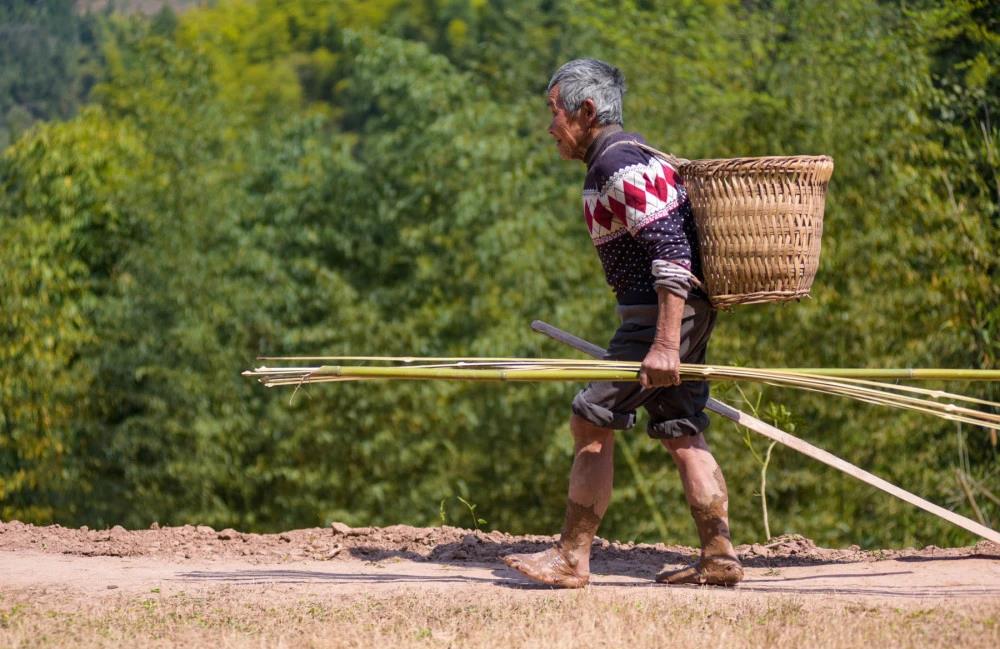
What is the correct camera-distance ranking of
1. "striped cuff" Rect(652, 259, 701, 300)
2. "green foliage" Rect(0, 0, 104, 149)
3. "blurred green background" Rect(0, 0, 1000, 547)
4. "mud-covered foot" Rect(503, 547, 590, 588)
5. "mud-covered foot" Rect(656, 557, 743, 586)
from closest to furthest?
→ "striped cuff" Rect(652, 259, 701, 300) → "mud-covered foot" Rect(503, 547, 590, 588) → "mud-covered foot" Rect(656, 557, 743, 586) → "blurred green background" Rect(0, 0, 1000, 547) → "green foliage" Rect(0, 0, 104, 149)

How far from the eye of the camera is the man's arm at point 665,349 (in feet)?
16.9

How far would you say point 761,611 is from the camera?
192 inches

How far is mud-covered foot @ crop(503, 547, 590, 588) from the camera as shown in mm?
5477

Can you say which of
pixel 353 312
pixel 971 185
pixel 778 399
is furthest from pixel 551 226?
pixel 971 185

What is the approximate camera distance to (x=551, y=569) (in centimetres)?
549

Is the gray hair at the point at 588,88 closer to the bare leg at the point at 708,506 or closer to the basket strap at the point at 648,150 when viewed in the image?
the basket strap at the point at 648,150

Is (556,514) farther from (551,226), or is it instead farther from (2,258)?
(2,258)

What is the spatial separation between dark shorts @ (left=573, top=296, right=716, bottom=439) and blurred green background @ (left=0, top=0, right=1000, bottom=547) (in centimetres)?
778

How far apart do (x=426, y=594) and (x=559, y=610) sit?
64 centimetres

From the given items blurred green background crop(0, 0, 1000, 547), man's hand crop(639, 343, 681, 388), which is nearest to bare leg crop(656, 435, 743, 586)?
man's hand crop(639, 343, 681, 388)

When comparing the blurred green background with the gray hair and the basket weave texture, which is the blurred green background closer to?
the basket weave texture

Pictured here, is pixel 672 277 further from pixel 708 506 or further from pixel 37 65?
pixel 37 65

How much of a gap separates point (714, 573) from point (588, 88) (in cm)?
190

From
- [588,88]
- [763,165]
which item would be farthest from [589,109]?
[763,165]
